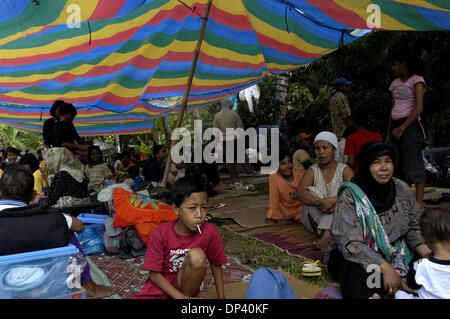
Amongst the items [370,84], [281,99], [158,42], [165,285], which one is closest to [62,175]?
[158,42]

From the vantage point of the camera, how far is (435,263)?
177 centimetres

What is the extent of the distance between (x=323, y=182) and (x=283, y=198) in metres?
0.97

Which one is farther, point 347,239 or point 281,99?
point 281,99

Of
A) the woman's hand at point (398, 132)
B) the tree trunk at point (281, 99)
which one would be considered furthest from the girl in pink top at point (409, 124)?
the tree trunk at point (281, 99)

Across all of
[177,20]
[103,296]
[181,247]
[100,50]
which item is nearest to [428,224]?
[181,247]

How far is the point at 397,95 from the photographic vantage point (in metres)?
4.13

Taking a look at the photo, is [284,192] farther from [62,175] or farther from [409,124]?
[62,175]

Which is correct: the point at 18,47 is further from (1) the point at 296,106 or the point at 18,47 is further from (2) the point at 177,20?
(1) the point at 296,106

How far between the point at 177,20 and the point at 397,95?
8.96 ft

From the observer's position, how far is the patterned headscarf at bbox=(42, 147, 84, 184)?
4.29m

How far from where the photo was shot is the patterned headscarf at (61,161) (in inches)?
169

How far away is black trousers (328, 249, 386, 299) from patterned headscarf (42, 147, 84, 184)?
10.7 feet

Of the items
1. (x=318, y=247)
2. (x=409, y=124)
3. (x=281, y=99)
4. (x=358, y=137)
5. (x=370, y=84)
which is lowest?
(x=318, y=247)

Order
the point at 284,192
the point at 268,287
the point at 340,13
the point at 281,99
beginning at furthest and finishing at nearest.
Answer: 1. the point at 281,99
2. the point at 284,192
3. the point at 340,13
4. the point at 268,287
